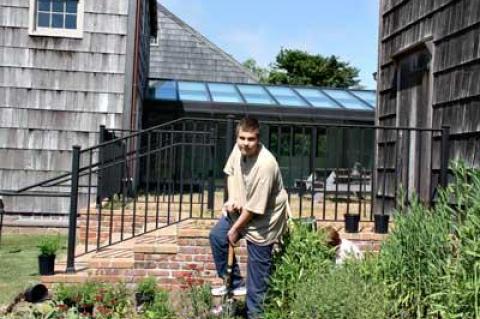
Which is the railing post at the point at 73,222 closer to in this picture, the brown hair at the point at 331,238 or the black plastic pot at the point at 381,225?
the brown hair at the point at 331,238

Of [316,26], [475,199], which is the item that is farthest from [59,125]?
[316,26]

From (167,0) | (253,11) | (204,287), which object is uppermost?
(253,11)

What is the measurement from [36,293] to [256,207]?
7.29 ft

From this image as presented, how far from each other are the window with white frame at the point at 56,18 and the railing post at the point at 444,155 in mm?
Result: 5995

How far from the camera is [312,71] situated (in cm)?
4169

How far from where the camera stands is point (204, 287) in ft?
15.9

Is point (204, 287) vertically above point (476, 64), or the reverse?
point (476, 64)

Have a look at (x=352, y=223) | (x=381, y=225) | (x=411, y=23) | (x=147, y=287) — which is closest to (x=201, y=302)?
(x=147, y=287)

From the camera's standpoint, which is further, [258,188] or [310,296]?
[258,188]

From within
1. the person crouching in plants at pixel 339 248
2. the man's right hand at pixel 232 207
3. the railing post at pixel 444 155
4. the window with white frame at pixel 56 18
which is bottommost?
the person crouching in plants at pixel 339 248

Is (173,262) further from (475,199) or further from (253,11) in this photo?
(253,11)

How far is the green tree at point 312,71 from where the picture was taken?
41.7 meters

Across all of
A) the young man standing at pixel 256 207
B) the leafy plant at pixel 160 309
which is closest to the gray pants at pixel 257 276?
the young man standing at pixel 256 207

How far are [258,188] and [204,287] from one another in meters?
0.94
